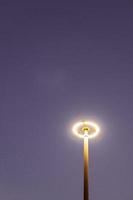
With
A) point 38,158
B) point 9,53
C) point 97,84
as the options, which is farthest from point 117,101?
point 38,158

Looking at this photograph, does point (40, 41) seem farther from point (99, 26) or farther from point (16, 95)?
point (16, 95)

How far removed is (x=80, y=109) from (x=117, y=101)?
21.7 inches

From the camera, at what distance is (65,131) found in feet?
15.6

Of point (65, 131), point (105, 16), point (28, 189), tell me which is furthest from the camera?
point (28, 189)

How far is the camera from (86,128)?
453cm

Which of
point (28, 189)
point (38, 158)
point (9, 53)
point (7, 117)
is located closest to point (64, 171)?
point (38, 158)

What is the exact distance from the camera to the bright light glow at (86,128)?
4.51 m

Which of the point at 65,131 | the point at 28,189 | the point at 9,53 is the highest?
the point at 9,53

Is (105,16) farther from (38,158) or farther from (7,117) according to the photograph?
(38,158)

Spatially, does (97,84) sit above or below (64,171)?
above

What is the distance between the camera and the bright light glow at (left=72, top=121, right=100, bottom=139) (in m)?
4.51

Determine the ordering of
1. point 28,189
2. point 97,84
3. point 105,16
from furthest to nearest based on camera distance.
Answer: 1. point 28,189
2. point 97,84
3. point 105,16

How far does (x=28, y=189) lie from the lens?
262 inches

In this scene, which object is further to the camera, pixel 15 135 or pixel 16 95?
pixel 15 135
